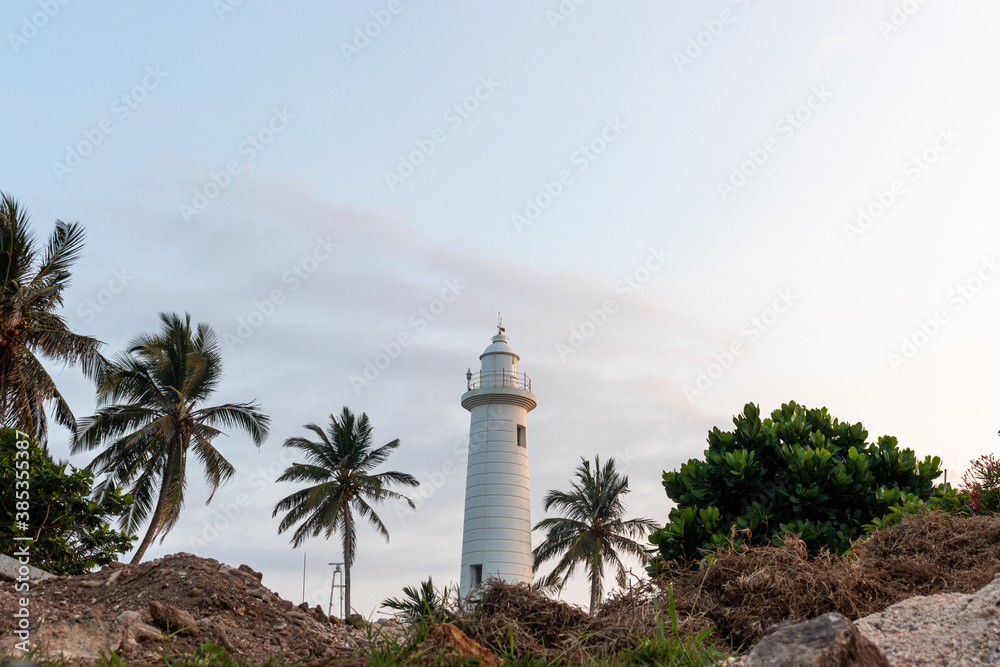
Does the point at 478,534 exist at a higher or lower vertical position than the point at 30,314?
lower

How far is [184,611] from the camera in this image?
23.1ft

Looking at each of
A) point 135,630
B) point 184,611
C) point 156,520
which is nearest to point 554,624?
point 135,630

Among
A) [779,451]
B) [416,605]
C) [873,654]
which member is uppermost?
[779,451]

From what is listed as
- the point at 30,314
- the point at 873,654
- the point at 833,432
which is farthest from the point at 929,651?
the point at 30,314

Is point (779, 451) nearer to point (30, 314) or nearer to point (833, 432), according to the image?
point (833, 432)

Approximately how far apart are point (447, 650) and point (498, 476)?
989 inches

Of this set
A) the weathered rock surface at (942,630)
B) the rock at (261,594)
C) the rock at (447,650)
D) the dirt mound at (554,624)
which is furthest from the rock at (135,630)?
the weathered rock surface at (942,630)

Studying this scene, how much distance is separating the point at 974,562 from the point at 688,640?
3.03m

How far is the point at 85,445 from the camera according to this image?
84.1 feet

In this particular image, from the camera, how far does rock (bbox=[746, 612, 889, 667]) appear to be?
A: 134 inches

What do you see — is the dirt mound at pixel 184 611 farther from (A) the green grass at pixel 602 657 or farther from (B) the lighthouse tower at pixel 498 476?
(B) the lighthouse tower at pixel 498 476

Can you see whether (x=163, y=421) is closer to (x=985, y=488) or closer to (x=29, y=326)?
(x=29, y=326)

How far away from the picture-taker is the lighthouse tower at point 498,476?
28.3 metres

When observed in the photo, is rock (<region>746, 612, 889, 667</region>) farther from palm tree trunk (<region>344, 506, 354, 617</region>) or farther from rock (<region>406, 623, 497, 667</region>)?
palm tree trunk (<region>344, 506, 354, 617</region>)
